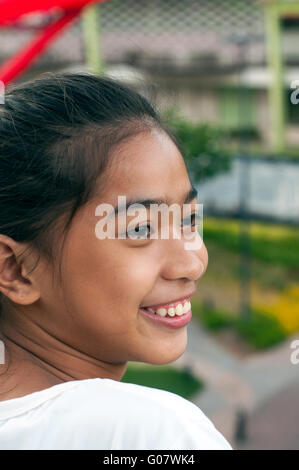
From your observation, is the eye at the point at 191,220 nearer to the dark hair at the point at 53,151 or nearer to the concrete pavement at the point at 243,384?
the dark hair at the point at 53,151

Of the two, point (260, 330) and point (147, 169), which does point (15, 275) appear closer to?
point (147, 169)

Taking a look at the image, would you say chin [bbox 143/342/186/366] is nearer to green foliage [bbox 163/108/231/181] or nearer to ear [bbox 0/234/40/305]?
ear [bbox 0/234/40/305]

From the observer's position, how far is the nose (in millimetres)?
949

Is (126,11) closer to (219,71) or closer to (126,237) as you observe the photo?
(219,71)

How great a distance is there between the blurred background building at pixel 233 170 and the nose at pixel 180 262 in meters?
3.68

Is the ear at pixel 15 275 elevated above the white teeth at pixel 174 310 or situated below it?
above

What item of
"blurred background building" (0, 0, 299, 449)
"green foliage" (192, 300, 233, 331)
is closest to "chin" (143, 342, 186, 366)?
"blurred background building" (0, 0, 299, 449)

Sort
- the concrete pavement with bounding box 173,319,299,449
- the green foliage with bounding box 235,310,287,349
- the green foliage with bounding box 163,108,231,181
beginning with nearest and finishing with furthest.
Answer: the concrete pavement with bounding box 173,319,299,449 < the green foliage with bounding box 235,310,287,349 < the green foliage with bounding box 163,108,231,181

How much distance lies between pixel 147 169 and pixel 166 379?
17.6ft

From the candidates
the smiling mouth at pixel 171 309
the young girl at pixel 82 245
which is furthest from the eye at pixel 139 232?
the smiling mouth at pixel 171 309

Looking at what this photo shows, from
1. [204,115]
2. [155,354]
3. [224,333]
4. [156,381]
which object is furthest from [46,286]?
[204,115]

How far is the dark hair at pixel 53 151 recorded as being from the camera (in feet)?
3.05

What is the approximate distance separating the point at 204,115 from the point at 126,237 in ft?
39.7

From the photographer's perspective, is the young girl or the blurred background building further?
the blurred background building
